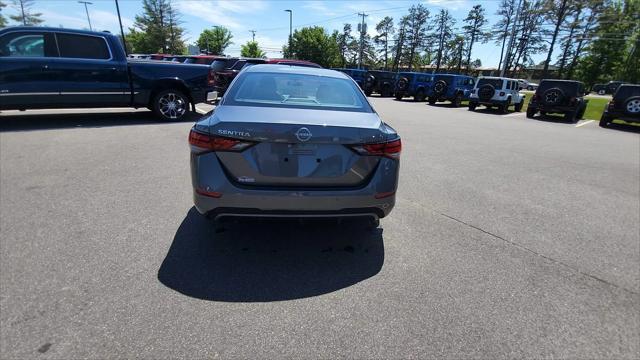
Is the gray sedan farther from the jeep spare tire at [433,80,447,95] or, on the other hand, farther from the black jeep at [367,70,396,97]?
the black jeep at [367,70,396,97]

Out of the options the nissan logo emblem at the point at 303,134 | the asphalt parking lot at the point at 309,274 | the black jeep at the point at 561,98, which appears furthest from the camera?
the black jeep at the point at 561,98

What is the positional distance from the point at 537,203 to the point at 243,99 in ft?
13.8

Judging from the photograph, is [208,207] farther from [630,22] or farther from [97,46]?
[630,22]

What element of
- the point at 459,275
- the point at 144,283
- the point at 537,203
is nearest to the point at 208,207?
the point at 144,283

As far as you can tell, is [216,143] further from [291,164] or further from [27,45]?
[27,45]

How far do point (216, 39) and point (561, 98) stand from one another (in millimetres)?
72470

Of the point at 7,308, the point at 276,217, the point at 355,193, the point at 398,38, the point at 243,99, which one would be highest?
the point at 398,38

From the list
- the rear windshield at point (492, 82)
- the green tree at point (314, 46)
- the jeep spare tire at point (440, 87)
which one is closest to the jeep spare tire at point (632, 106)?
the rear windshield at point (492, 82)

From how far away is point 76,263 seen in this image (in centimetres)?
273

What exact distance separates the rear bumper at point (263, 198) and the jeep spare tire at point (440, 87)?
21.6 meters

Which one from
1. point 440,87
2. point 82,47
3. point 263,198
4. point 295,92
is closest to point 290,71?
point 295,92

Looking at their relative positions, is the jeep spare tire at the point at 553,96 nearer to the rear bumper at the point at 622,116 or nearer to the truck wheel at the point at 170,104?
the rear bumper at the point at 622,116

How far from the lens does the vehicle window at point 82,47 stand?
24.7 feet

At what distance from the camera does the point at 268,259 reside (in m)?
2.94
